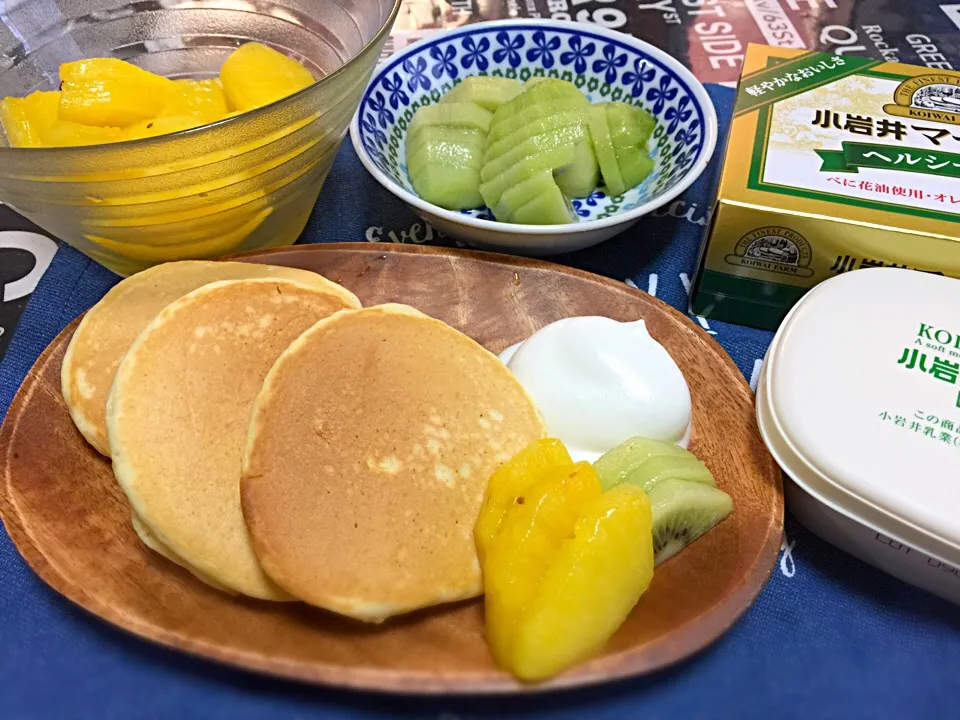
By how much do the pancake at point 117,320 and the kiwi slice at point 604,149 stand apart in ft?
2.10

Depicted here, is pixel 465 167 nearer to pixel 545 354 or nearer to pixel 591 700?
pixel 545 354

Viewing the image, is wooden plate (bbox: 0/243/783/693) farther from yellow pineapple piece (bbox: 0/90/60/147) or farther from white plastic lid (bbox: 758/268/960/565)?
yellow pineapple piece (bbox: 0/90/60/147)

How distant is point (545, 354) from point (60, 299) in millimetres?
1003

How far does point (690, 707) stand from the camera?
930mm

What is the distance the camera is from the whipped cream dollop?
106 cm

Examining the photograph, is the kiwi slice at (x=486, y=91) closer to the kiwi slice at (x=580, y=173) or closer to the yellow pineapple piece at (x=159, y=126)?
the kiwi slice at (x=580, y=173)

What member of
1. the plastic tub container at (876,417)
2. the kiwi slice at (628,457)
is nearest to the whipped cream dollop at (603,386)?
the kiwi slice at (628,457)

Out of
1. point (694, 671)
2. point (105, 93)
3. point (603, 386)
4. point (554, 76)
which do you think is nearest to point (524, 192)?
point (603, 386)

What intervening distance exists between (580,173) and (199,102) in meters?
0.78

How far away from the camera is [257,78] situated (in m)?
1.31

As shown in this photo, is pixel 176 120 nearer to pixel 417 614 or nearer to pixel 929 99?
pixel 417 614

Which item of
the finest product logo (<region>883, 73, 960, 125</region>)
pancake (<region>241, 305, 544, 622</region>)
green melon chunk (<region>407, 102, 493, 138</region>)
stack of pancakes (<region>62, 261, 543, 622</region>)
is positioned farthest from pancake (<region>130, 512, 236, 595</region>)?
the finest product logo (<region>883, 73, 960, 125</region>)

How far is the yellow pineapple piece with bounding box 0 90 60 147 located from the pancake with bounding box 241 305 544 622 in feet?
2.24

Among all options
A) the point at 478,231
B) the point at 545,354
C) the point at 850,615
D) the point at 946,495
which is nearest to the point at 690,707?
the point at 850,615
